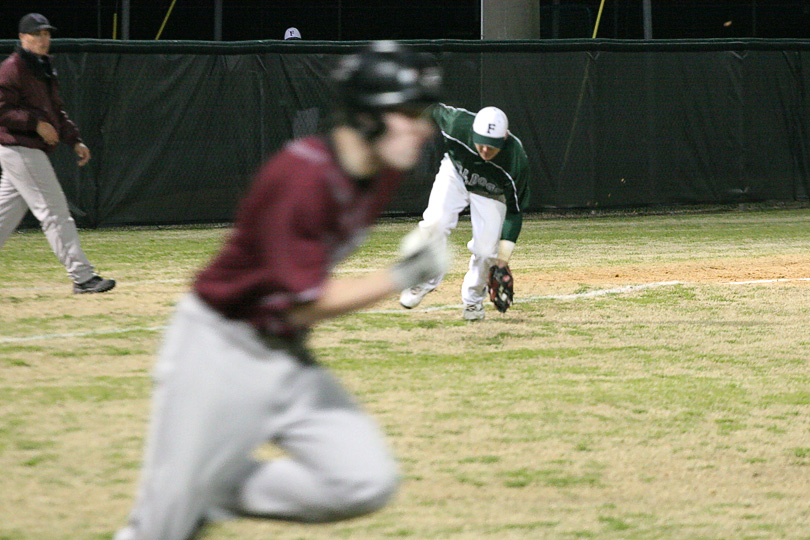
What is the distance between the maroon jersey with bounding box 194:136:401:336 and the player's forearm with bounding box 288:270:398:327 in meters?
0.04

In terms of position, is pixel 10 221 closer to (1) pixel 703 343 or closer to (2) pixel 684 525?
(1) pixel 703 343

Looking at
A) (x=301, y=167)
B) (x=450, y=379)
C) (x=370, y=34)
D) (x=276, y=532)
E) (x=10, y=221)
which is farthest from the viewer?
(x=370, y=34)

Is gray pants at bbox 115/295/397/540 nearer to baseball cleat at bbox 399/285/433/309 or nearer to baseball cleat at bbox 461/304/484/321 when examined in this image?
baseball cleat at bbox 461/304/484/321

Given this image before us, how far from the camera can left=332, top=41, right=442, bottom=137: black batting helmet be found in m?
3.28

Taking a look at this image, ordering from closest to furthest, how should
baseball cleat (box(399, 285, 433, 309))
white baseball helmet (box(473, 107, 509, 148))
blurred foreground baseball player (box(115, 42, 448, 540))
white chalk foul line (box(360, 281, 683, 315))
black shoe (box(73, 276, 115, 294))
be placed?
blurred foreground baseball player (box(115, 42, 448, 540)), white baseball helmet (box(473, 107, 509, 148)), baseball cleat (box(399, 285, 433, 309)), white chalk foul line (box(360, 281, 683, 315)), black shoe (box(73, 276, 115, 294))

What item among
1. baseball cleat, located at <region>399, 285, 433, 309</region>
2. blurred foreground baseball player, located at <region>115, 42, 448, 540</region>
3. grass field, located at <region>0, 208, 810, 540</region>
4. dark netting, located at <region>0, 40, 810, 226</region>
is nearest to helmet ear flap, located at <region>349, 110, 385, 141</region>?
blurred foreground baseball player, located at <region>115, 42, 448, 540</region>

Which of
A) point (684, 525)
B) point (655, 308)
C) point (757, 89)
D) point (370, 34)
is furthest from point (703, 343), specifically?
point (370, 34)

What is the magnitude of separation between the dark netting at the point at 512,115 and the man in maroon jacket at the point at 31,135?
577cm

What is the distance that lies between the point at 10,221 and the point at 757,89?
12780 millimetres

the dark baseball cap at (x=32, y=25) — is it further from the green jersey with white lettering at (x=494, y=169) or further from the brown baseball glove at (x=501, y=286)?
the brown baseball glove at (x=501, y=286)

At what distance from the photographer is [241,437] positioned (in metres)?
3.32

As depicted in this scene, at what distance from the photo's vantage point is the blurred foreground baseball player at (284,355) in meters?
3.27

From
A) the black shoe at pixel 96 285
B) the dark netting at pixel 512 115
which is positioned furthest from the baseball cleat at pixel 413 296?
the dark netting at pixel 512 115

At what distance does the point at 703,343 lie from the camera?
879cm
